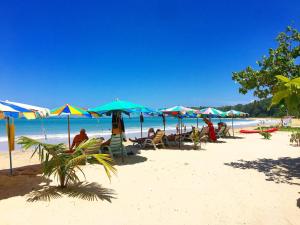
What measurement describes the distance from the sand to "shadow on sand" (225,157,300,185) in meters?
0.02

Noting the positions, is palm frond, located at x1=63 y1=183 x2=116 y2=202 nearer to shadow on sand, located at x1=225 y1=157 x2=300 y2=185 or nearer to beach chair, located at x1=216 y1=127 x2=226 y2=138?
shadow on sand, located at x1=225 y1=157 x2=300 y2=185

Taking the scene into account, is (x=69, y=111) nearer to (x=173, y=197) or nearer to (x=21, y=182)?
(x=21, y=182)

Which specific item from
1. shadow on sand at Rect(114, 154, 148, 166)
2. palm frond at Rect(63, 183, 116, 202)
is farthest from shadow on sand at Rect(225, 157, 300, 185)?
palm frond at Rect(63, 183, 116, 202)

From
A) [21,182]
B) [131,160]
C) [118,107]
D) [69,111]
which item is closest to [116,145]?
[131,160]

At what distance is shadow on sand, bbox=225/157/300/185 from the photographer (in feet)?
21.4

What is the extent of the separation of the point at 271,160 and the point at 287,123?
1080 inches

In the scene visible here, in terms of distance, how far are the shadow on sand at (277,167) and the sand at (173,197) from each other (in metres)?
0.02

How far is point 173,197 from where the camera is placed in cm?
506

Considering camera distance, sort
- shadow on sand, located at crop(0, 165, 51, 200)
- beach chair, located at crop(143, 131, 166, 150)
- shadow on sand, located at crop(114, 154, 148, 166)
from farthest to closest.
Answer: beach chair, located at crop(143, 131, 166, 150)
shadow on sand, located at crop(114, 154, 148, 166)
shadow on sand, located at crop(0, 165, 51, 200)

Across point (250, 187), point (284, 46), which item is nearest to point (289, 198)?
point (250, 187)

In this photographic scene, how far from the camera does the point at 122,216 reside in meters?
4.19

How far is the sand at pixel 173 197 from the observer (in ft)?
13.5

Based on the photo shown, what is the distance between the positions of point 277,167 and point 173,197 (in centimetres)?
425

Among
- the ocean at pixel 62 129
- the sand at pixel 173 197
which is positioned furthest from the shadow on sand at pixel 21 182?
the ocean at pixel 62 129
